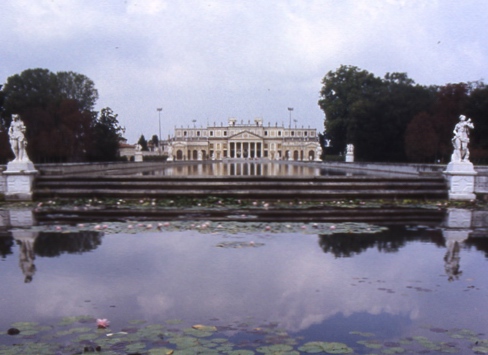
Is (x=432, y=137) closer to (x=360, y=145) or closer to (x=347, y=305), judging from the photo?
(x=360, y=145)

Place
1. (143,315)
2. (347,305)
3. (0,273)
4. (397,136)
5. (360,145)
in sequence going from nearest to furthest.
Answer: (143,315) < (347,305) < (0,273) < (397,136) < (360,145)

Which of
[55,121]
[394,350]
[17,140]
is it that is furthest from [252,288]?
[55,121]

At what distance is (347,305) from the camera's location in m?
4.62

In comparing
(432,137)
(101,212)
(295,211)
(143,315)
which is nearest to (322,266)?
(143,315)

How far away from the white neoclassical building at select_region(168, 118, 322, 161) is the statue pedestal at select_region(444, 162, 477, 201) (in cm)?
10466

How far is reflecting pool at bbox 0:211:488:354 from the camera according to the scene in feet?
12.8

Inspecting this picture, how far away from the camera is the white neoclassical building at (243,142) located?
124m

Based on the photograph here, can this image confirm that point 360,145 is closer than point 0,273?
No

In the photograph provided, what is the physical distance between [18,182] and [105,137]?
31.3m

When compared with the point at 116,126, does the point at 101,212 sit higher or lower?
lower

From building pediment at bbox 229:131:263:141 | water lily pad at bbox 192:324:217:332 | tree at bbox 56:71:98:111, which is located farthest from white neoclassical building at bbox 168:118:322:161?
water lily pad at bbox 192:324:217:332

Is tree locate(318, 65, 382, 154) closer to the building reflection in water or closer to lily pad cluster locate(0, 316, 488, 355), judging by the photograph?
the building reflection in water

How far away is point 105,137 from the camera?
44.1 meters

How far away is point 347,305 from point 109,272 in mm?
2922
